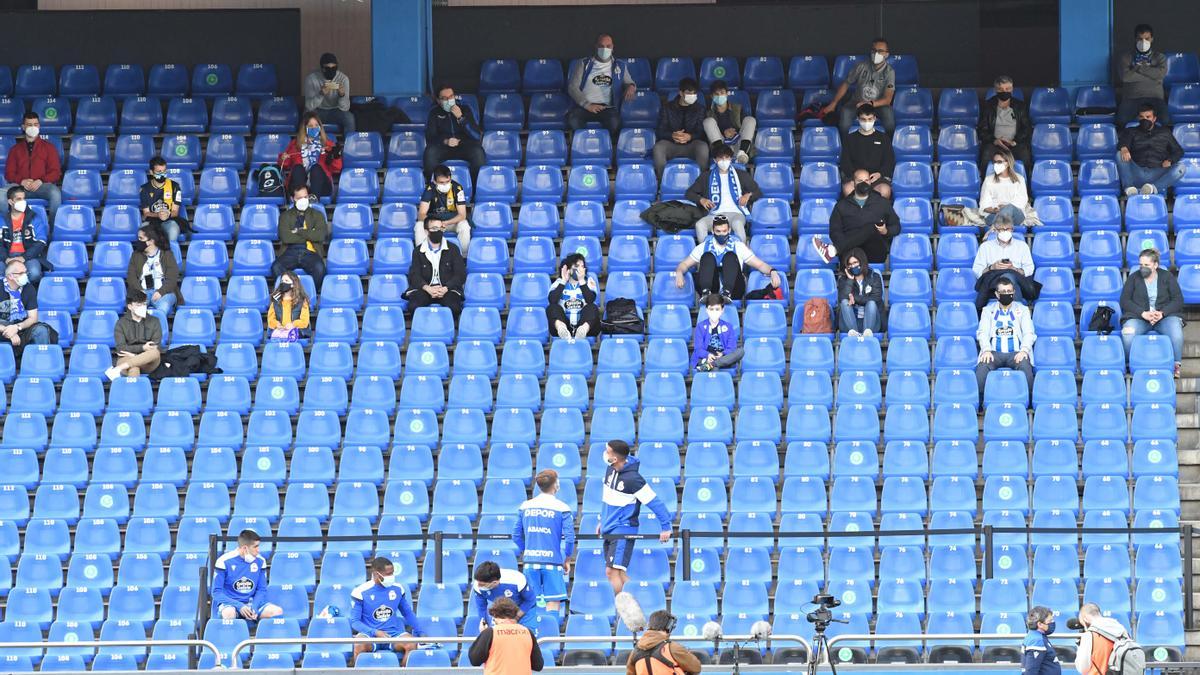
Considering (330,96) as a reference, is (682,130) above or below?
below

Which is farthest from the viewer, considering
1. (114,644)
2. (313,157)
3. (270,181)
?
(313,157)

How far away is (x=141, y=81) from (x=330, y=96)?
309 centimetres

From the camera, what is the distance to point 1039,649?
45.1 feet

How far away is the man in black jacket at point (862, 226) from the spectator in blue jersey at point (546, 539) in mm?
6124

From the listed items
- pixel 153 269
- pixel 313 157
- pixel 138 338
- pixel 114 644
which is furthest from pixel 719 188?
pixel 114 644

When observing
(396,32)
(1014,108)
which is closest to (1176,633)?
(1014,108)

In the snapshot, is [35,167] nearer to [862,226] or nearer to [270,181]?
[270,181]

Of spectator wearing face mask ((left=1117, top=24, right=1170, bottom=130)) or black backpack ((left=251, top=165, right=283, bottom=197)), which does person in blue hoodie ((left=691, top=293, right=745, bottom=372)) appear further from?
spectator wearing face mask ((left=1117, top=24, right=1170, bottom=130))

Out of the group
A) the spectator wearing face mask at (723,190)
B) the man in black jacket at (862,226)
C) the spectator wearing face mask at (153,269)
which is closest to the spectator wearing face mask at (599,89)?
the spectator wearing face mask at (723,190)

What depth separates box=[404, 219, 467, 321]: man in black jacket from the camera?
824 inches

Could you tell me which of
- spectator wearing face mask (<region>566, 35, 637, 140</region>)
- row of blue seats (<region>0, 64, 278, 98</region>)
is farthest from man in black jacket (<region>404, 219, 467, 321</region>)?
row of blue seats (<region>0, 64, 278, 98</region>)

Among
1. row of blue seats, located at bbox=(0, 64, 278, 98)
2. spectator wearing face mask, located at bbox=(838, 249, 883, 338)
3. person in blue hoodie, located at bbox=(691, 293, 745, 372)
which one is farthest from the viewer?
row of blue seats, located at bbox=(0, 64, 278, 98)

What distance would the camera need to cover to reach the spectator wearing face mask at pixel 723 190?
71.6ft

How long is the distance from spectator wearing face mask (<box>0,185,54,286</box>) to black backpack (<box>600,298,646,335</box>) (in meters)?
6.19
